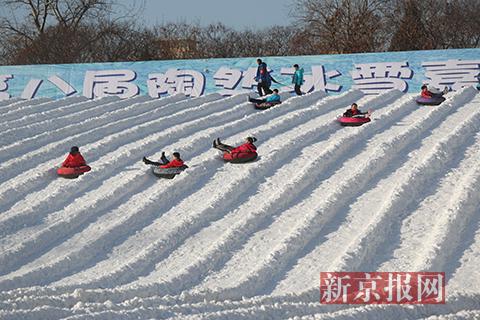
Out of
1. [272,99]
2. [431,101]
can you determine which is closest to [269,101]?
[272,99]

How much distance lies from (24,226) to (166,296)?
2.66 meters

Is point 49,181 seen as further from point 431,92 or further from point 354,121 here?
point 431,92

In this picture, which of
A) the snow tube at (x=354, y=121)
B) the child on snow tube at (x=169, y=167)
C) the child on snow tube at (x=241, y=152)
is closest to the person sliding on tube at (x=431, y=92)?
the snow tube at (x=354, y=121)

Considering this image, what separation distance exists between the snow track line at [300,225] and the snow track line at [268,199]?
0.18 metres

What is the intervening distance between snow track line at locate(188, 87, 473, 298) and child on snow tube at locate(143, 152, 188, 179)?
1.74 meters

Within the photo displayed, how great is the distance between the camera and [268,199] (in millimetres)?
8617

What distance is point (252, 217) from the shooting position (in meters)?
8.06

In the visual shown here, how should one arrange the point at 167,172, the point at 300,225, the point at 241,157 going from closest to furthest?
the point at 300,225 < the point at 167,172 < the point at 241,157

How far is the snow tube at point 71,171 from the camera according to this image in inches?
383

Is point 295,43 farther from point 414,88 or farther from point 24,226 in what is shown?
point 24,226

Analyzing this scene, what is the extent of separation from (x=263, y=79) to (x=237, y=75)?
0.68 metres

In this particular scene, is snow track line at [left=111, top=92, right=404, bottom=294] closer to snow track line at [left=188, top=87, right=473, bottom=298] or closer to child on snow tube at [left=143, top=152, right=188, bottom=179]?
snow track line at [left=188, top=87, right=473, bottom=298]

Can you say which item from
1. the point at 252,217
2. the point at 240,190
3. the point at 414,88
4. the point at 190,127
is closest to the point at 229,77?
the point at 190,127

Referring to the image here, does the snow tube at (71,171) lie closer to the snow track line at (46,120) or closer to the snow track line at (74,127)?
the snow track line at (74,127)
